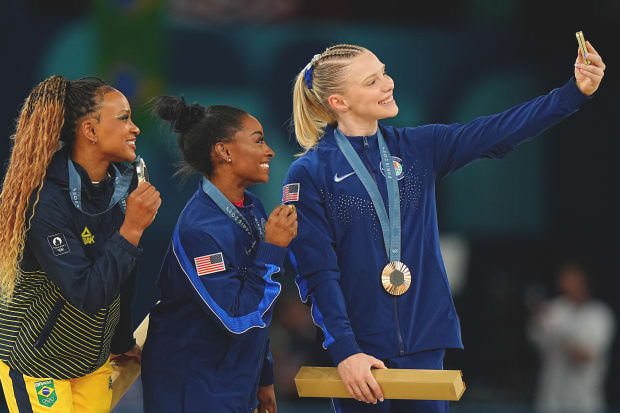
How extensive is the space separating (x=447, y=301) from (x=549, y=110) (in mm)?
809

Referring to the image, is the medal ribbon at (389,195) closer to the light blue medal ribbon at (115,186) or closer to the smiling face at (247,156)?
the smiling face at (247,156)

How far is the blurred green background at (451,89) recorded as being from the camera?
947 centimetres

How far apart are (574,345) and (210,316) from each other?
5282 mm

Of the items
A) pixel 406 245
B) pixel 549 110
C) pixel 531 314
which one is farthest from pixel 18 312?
pixel 531 314

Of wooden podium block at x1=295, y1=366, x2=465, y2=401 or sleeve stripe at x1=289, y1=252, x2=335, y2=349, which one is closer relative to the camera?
wooden podium block at x1=295, y1=366, x2=465, y2=401

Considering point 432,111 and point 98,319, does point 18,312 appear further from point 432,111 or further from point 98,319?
point 432,111

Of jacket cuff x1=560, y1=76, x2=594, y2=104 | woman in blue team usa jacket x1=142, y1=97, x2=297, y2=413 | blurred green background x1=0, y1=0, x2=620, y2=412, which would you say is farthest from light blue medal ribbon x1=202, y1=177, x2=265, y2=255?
blurred green background x1=0, y1=0, x2=620, y2=412

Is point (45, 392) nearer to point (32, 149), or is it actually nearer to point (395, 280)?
point (32, 149)

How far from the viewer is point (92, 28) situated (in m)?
9.46

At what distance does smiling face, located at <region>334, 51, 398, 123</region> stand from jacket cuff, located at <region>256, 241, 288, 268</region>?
61 cm

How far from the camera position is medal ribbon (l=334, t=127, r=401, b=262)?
3.93 m

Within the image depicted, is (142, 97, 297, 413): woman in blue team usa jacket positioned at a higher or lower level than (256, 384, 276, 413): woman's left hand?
higher

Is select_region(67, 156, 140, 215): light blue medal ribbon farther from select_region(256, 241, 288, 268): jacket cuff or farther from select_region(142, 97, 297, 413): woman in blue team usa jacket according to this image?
select_region(256, 241, 288, 268): jacket cuff

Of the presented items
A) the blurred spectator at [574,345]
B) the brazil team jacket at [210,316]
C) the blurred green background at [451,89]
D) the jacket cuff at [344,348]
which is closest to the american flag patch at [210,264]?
the brazil team jacket at [210,316]
